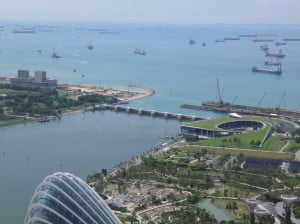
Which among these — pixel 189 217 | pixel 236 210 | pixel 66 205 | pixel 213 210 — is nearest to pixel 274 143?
pixel 236 210

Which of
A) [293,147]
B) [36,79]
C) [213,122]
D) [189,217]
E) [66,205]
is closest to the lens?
[66,205]

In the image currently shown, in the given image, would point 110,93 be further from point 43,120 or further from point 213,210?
point 213,210

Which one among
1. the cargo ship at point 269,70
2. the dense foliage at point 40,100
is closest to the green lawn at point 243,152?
the dense foliage at point 40,100

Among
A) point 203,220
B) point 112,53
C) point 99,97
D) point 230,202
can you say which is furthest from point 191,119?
point 112,53

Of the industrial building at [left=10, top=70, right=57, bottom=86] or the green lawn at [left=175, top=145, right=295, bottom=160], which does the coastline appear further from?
the green lawn at [left=175, top=145, right=295, bottom=160]

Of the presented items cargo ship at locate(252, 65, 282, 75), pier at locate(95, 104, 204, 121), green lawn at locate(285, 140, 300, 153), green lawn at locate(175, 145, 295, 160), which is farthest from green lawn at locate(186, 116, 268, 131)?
cargo ship at locate(252, 65, 282, 75)

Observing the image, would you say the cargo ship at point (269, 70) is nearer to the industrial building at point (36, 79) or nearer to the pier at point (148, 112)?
the industrial building at point (36, 79)
